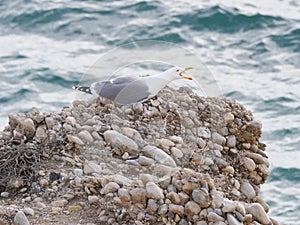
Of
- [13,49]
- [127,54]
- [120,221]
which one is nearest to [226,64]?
[13,49]

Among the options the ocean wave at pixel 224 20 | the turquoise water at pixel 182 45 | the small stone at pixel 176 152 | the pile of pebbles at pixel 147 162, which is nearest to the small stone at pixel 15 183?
the pile of pebbles at pixel 147 162

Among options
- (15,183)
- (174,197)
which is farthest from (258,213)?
(15,183)

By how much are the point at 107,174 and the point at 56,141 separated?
0.64 m

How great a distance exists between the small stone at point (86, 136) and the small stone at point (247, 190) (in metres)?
1.19

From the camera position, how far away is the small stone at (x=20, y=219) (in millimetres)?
5648

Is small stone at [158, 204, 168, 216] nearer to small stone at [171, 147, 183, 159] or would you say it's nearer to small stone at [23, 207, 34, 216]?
small stone at [171, 147, 183, 159]

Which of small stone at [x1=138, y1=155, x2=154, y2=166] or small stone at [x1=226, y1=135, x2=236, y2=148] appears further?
small stone at [x1=226, y1=135, x2=236, y2=148]

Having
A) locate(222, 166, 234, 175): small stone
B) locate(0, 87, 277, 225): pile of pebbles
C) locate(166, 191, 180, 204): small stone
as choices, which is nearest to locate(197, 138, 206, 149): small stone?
locate(0, 87, 277, 225): pile of pebbles

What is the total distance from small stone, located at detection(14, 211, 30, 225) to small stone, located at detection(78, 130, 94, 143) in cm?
86

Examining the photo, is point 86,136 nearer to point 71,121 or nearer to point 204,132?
point 71,121

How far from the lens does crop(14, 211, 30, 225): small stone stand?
5648 mm

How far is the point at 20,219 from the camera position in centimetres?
565

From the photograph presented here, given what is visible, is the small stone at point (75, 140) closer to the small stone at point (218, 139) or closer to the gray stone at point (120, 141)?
the gray stone at point (120, 141)

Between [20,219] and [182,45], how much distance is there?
9649mm
